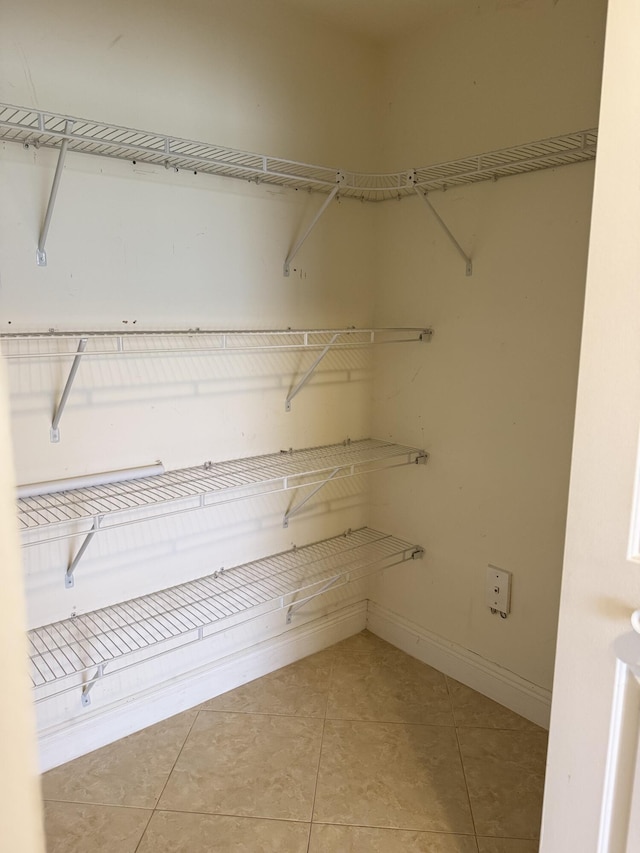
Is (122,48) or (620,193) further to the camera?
(122,48)

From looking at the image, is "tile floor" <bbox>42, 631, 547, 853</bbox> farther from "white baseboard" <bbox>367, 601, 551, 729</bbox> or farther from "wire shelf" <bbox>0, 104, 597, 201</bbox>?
"wire shelf" <bbox>0, 104, 597, 201</bbox>

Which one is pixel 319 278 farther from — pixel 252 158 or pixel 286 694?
pixel 286 694

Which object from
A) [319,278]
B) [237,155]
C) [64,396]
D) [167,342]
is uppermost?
[237,155]

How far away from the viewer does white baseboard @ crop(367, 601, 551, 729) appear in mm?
2004

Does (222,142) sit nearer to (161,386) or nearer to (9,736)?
(161,386)

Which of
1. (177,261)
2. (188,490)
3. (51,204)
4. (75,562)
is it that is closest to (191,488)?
(188,490)

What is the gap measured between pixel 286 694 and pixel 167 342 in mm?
1288

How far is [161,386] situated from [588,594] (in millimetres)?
1295

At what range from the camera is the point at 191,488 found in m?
1.77

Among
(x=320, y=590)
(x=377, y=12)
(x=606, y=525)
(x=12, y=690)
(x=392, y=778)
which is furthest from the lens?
(x=320, y=590)

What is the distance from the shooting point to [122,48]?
5.34ft

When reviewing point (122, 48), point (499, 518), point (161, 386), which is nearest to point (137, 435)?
point (161, 386)

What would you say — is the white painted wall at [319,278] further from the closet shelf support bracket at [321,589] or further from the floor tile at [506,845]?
the floor tile at [506,845]

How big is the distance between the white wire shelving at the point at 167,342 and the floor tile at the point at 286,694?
0.99 metres
